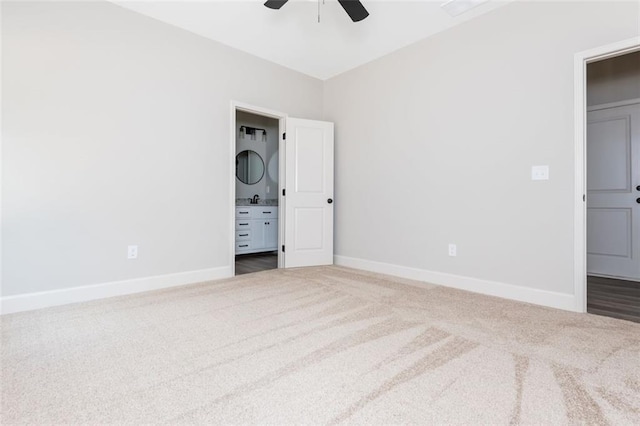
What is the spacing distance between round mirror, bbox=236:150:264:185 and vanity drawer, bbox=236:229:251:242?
115cm

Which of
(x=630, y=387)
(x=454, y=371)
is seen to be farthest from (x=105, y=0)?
(x=630, y=387)

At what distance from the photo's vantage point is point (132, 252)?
9.56ft

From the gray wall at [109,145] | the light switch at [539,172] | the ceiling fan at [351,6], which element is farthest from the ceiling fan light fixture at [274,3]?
the light switch at [539,172]

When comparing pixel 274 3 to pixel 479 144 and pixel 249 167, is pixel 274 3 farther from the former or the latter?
pixel 249 167

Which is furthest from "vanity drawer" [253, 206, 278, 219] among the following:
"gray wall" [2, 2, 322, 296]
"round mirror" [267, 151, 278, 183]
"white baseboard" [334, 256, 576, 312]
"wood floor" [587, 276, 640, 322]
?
"wood floor" [587, 276, 640, 322]

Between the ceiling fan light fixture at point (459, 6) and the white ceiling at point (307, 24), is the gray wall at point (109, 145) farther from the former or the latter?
the ceiling fan light fixture at point (459, 6)

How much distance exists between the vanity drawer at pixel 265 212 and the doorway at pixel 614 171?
4.51m

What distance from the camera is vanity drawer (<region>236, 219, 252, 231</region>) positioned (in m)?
5.10

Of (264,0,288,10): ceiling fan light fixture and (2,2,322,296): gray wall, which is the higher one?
(264,0,288,10): ceiling fan light fixture

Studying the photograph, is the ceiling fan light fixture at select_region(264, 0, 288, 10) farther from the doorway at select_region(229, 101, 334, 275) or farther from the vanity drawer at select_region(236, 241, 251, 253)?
the vanity drawer at select_region(236, 241, 251, 253)

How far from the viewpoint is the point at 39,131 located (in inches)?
95.9

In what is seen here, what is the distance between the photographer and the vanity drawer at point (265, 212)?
5.38m

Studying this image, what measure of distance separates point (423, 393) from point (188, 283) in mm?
2636

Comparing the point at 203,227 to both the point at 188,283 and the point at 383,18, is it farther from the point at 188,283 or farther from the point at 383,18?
the point at 383,18
